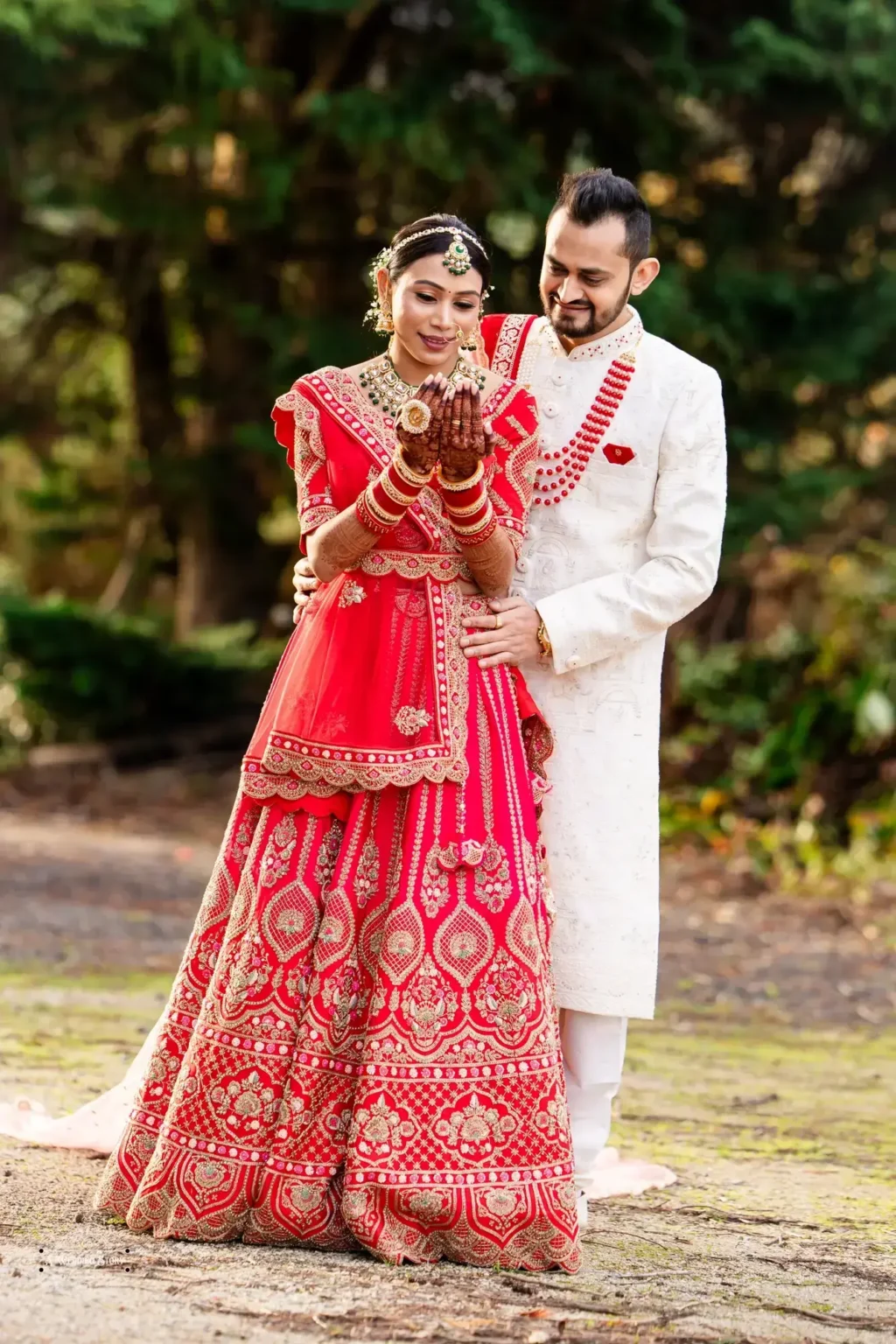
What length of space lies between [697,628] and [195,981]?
Answer: 8.79 metres

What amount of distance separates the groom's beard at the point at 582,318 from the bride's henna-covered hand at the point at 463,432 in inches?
20.4

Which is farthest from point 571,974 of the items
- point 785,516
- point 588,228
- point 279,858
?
point 785,516

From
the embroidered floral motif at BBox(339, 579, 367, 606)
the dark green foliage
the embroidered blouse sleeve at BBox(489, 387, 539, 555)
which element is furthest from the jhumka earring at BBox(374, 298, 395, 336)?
the dark green foliage

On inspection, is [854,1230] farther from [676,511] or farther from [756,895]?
[756,895]

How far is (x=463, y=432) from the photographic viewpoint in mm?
3197

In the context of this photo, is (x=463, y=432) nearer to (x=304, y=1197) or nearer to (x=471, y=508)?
(x=471, y=508)

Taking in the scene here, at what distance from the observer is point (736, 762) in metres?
10.5

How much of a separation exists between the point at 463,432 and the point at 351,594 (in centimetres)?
46

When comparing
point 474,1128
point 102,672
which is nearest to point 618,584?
point 474,1128

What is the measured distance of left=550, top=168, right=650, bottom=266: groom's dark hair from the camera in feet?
11.7

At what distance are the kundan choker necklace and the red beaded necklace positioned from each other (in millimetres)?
282

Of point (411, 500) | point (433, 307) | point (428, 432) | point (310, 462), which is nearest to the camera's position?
point (428, 432)

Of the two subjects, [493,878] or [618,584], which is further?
[618,584]

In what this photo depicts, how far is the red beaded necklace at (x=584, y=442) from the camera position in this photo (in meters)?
3.73
